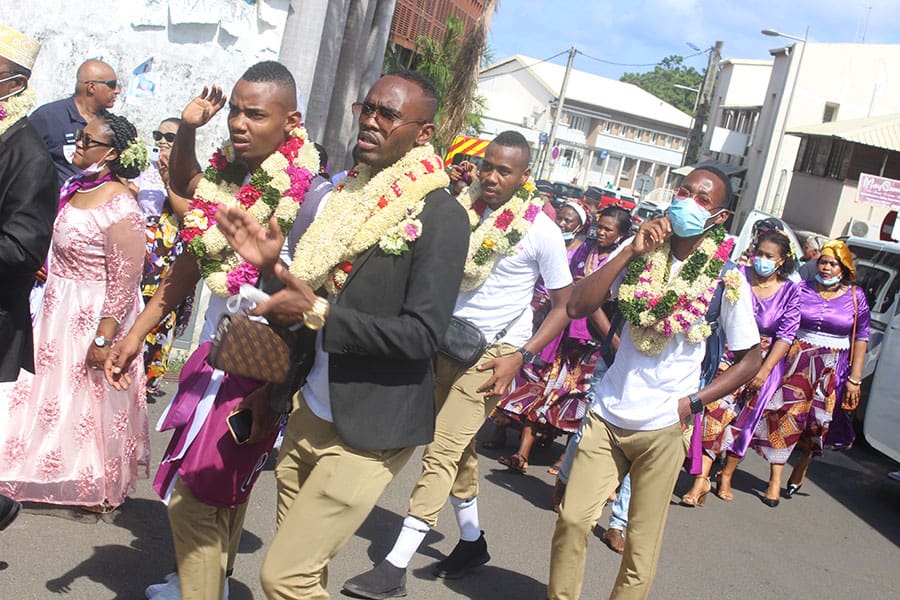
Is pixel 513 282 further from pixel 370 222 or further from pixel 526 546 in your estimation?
pixel 370 222

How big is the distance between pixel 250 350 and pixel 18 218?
151 cm

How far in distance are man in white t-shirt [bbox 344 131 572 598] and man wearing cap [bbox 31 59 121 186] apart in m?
3.19

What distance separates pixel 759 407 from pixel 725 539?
1685 mm

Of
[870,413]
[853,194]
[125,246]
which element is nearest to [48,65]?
[125,246]

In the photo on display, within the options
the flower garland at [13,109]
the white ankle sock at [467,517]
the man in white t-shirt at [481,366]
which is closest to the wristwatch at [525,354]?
the man in white t-shirt at [481,366]

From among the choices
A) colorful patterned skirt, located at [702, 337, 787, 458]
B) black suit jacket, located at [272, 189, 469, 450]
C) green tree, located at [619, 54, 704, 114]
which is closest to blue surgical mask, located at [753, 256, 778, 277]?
colorful patterned skirt, located at [702, 337, 787, 458]

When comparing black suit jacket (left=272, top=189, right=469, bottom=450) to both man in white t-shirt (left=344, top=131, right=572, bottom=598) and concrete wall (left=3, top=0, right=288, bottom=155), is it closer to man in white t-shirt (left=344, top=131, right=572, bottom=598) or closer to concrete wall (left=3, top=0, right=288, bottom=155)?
man in white t-shirt (left=344, top=131, right=572, bottom=598)

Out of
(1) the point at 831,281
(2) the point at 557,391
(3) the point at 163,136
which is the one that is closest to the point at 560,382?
(2) the point at 557,391

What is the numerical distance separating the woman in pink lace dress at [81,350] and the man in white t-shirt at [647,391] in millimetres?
2318

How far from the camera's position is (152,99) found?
10.0 metres

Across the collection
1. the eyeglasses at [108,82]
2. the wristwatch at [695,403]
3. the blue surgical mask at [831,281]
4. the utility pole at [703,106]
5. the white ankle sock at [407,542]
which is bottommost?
the white ankle sock at [407,542]

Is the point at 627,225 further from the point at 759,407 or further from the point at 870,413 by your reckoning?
the point at 870,413

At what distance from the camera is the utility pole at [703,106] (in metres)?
56.0

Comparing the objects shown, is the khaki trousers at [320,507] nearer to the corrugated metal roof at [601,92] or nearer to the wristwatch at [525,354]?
the wristwatch at [525,354]
